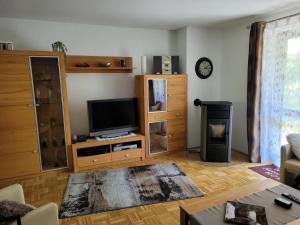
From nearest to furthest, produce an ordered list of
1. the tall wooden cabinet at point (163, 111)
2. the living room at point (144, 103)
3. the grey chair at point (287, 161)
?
the grey chair at point (287, 161)
the living room at point (144, 103)
the tall wooden cabinet at point (163, 111)

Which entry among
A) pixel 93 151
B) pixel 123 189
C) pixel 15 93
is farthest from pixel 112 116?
pixel 15 93

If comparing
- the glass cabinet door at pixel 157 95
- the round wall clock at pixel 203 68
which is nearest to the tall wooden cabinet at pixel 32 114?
the glass cabinet door at pixel 157 95

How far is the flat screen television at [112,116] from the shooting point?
3.47 m

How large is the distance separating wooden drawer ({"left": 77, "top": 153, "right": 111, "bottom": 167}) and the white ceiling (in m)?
2.04

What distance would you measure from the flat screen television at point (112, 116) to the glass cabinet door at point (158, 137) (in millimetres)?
295

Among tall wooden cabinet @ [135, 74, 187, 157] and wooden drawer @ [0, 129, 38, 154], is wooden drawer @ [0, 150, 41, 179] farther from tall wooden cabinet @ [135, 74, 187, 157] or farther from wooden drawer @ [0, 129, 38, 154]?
tall wooden cabinet @ [135, 74, 187, 157]

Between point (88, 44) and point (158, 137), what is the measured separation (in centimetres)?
196

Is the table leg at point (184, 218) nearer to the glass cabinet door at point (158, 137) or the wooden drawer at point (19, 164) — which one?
the glass cabinet door at point (158, 137)

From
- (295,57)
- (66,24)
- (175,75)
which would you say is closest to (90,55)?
(66,24)

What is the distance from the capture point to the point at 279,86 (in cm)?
315

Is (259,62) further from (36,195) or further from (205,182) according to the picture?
(36,195)

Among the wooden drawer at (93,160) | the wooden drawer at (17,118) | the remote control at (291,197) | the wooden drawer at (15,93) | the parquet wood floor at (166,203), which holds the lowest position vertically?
the parquet wood floor at (166,203)

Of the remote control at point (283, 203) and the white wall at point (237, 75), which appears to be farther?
the white wall at point (237, 75)

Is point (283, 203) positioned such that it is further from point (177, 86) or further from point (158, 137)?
point (177, 86)
